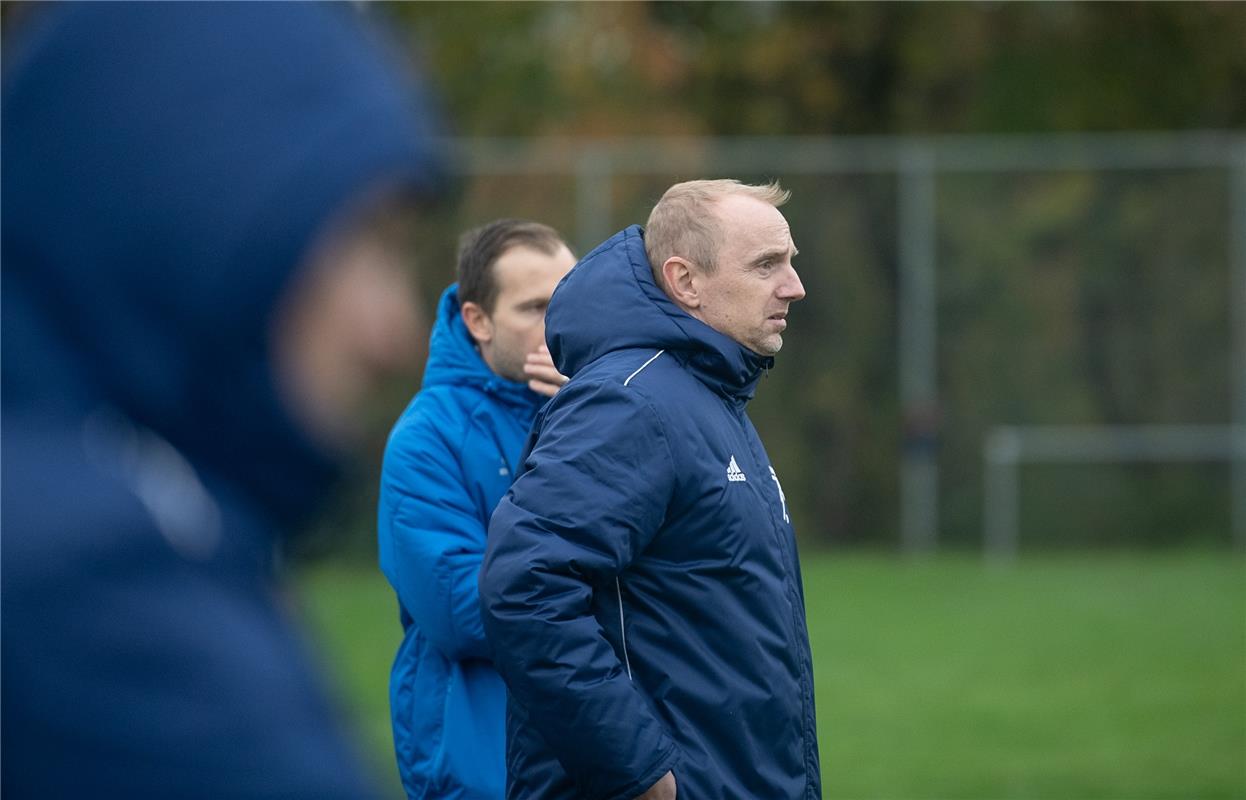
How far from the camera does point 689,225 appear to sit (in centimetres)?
334

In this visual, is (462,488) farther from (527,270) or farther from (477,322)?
(527,270)

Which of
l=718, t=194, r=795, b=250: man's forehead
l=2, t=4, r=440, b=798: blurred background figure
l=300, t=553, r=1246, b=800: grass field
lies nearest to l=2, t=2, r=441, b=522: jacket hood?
l=2, t=4, r=440, b=798: blurred background figure

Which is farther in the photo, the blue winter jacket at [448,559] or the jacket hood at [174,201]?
the blue winter jacket at [448,559]

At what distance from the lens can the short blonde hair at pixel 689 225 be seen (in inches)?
130

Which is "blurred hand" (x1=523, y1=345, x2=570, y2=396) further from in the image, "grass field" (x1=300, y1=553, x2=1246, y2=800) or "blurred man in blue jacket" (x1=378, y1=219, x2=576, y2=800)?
"grass field" (x1=300, y1=553, x2=1246, y2=800)

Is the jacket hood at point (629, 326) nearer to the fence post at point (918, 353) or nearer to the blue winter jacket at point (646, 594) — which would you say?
the blue winter jacket at point (646, 594)

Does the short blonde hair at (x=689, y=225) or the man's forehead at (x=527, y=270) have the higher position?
the short blonde hair at (x=689, y=225)

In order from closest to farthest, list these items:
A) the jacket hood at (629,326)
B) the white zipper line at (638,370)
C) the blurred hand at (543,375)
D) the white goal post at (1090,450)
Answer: the white zipper line at (638,370)
the jacket hood at (629,326)
the blurred hand at (543,375)
the white goal post at (1090,450)

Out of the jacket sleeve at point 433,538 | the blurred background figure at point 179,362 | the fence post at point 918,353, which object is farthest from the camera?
the fence post at point 918,353

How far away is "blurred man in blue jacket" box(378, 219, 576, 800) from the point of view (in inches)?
142

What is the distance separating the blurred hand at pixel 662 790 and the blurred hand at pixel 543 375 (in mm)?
1127

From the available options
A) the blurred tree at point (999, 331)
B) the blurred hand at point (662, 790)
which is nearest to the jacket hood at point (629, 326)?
the blurred hand at point (662, 790)

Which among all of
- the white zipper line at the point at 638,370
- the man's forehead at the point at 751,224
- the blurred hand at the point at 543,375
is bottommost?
the blurred hand at the point at 543,375

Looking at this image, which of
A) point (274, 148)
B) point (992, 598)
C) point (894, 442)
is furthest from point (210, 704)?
point (894, 442)
